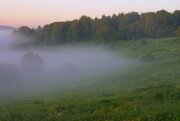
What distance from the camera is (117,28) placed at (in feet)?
632

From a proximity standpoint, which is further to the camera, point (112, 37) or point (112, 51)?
point (112, 37)

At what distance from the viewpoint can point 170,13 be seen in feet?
594

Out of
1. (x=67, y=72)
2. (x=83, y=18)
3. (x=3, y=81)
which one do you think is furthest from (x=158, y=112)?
(x=83, y=18)

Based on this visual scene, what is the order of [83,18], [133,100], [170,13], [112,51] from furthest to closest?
[83,18] → [170,13] → [112,51] → [133,100]

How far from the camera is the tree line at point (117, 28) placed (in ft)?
559

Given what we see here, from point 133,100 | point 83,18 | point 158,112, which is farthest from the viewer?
point 83,18

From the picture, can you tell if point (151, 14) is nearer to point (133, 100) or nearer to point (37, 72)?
point (37, 72)

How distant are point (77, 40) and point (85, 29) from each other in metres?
6.83

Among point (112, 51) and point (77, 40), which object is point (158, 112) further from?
point (77, 40)

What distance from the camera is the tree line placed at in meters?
170

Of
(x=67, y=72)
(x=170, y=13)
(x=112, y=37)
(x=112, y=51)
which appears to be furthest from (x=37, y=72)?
(x=170, y=13)

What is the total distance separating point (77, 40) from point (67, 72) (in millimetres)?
93859

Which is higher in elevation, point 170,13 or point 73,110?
point 170,13

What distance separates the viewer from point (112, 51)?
147 m
